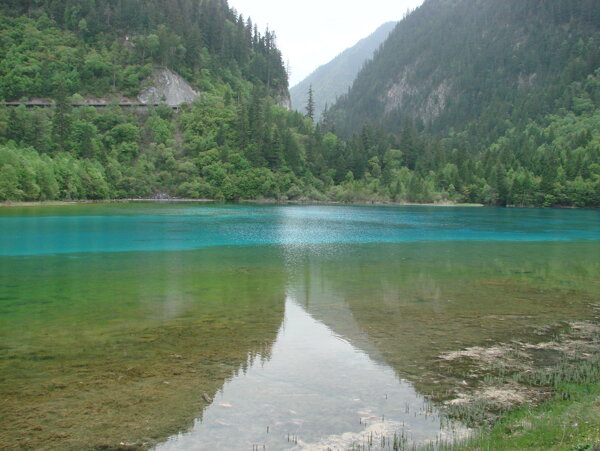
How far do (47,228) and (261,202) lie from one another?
10781 cm

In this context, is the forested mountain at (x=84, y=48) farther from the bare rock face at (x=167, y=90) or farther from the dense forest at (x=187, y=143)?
the bare rock face at (x=167, y=90)

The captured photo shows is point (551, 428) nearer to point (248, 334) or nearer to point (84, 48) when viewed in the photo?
point (248, 334)

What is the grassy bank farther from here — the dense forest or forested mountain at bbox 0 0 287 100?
forested mountain at bbox 0 0 287 100

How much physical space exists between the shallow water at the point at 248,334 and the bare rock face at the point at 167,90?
144842 mm

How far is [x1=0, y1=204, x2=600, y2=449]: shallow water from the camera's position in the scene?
11.0 metres

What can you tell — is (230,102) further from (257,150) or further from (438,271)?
(438,271)

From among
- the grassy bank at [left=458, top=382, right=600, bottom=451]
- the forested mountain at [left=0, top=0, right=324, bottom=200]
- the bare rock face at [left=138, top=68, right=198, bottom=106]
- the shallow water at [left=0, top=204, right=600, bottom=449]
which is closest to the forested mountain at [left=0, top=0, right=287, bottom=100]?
the forested mountain at [left=0, top=0, right=324, bottom=200]

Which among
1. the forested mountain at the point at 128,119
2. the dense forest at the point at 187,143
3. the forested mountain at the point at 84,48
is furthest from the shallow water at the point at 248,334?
the forested mountain at the point at 84,48

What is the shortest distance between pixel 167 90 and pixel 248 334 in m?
178

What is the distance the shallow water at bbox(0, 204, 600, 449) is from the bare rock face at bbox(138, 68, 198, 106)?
475ft

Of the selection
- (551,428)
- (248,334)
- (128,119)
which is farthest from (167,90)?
(551,428)

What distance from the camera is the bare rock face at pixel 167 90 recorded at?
177375 millimetres

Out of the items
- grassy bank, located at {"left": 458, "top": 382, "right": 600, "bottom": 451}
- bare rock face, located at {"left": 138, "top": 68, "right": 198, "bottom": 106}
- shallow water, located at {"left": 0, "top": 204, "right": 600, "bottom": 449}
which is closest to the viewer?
grassy bank, located at {"left": 458, "top": 382, "right": 600, "bottom": 451}

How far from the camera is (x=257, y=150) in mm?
166750
